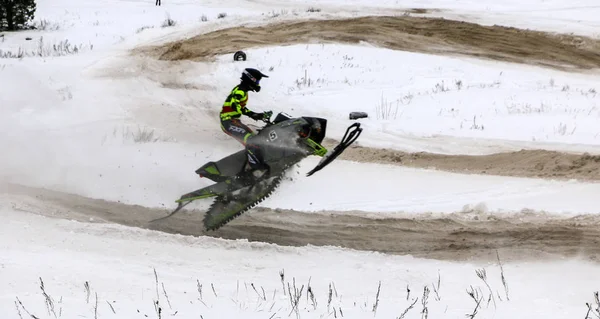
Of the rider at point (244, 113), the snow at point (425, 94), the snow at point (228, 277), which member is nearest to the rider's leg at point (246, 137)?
the rider at point (244, 113)

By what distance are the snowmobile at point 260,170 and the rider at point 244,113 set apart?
9 cm

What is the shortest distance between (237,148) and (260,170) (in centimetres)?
338

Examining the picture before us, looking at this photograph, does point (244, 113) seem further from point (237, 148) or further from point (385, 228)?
point (237, 148)

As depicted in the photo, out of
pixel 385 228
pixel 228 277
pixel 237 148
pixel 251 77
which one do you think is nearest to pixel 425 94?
pixel 237 148

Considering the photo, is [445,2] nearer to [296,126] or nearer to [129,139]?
[129,139]

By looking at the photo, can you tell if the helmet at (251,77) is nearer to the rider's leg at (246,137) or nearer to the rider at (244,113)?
the rider at (244,113)

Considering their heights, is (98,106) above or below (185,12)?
below

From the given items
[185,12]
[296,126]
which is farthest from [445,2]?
[296,126]

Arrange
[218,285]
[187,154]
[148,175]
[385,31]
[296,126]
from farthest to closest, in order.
Result: [385,31] → [187,154] → [148,175] → [296,126] → [218,285]

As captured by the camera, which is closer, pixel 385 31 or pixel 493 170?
pixel 493 170

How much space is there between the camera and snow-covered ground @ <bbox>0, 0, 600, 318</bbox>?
698 centimetres

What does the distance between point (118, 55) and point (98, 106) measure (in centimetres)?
478

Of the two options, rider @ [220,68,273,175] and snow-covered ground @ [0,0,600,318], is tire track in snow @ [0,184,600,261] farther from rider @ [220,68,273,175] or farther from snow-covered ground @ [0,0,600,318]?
rider @ [220,68,273,175]

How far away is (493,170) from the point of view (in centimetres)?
1145
